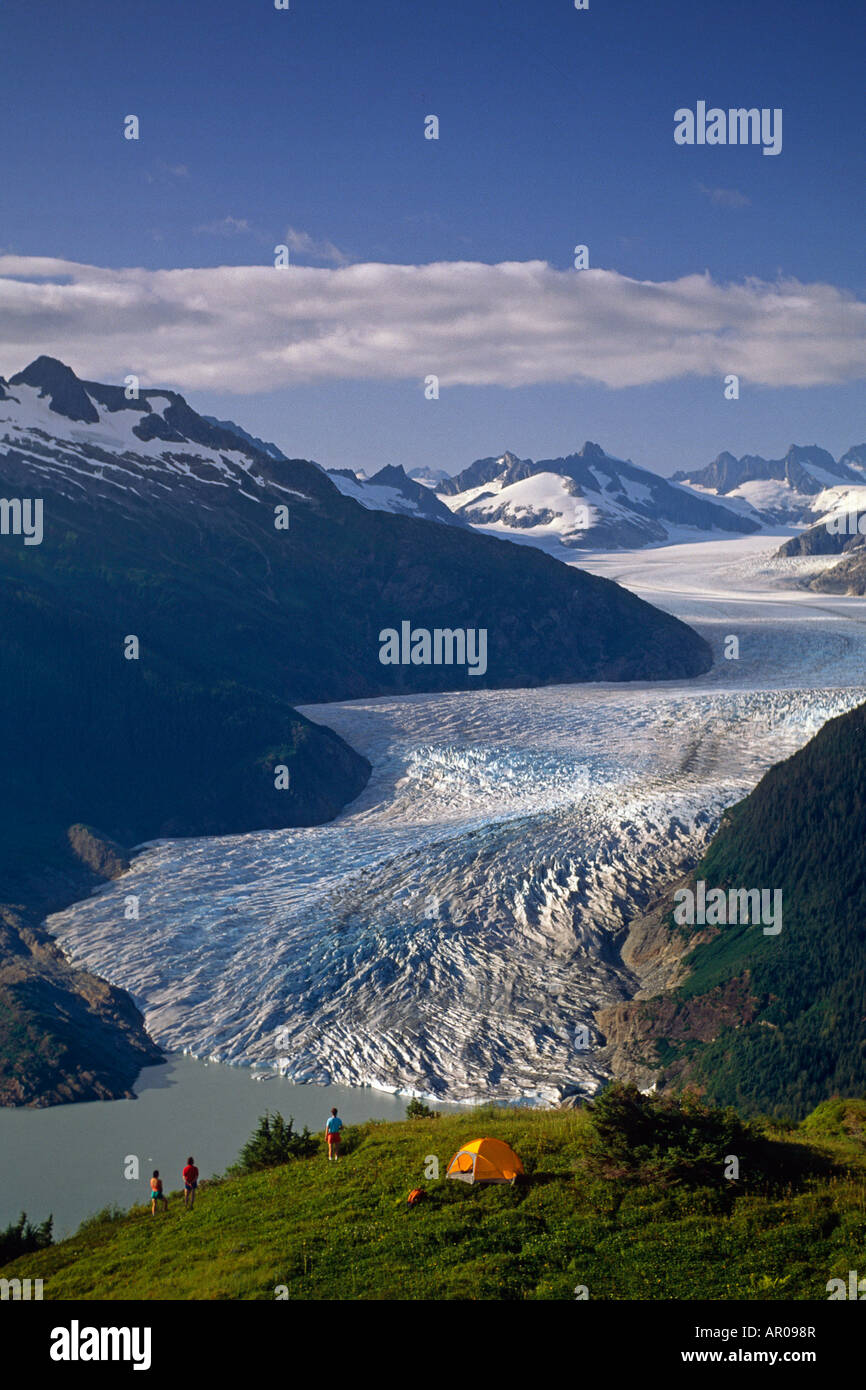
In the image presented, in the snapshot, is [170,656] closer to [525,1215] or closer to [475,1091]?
[475,1091]

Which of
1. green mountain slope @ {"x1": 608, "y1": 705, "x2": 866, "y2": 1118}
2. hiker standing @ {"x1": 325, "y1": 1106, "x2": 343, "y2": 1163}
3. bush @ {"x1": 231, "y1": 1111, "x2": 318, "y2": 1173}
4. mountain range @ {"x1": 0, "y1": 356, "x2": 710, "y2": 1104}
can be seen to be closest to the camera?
hiker standing @ {"x1": 325, "y1": 1106, "x2": 343, "y2": 1163}

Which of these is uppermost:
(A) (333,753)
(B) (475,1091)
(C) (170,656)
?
(C) (170,656)

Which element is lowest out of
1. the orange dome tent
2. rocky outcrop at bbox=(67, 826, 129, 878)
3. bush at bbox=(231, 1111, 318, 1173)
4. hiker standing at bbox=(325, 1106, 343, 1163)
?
bush at bbox=(231, 1111, 318, 1173)

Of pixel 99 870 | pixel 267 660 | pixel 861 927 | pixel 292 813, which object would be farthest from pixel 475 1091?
pixel 267 660

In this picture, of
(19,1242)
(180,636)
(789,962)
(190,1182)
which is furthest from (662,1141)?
(180,636)

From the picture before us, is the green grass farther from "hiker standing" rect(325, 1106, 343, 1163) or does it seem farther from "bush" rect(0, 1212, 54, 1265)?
"bush" rect(0, 1212, 54, 1265)

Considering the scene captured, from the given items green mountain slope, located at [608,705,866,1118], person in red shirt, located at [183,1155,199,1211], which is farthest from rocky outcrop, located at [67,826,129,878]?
person in red shirt, located at [183,1155,199,1211]

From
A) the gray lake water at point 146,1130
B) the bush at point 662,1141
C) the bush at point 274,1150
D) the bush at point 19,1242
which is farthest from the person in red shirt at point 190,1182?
the gray lake water at point 146,1130
